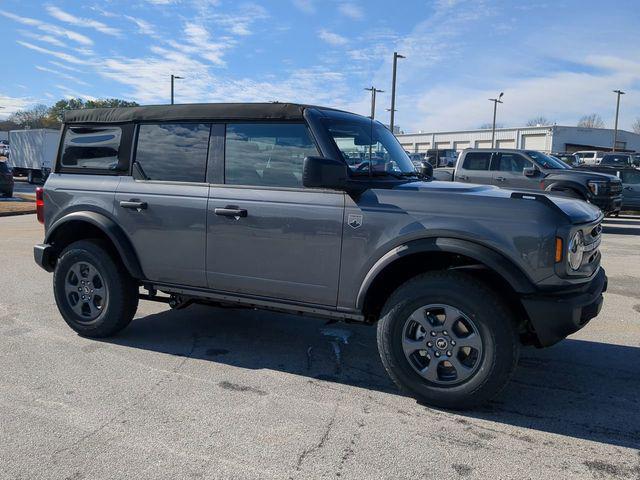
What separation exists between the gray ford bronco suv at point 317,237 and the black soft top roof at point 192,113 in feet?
0.04

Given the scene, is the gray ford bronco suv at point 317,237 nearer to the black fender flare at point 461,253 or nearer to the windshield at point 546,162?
the black fender flare at point 461,253

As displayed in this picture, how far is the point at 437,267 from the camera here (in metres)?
4.03

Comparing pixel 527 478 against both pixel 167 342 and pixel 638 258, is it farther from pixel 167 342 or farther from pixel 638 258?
pixel 638 258

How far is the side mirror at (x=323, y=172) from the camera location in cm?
374

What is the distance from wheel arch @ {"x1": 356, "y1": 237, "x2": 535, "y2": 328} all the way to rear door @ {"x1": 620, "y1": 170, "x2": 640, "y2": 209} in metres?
15.8

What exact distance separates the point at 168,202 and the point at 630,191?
16733 mm

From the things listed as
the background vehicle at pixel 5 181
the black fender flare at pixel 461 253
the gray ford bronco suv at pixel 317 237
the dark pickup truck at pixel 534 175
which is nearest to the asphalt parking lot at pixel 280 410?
the gray ford bronco suv at pixel 317 237

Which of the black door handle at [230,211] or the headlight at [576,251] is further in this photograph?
the black door handle at [230,211]

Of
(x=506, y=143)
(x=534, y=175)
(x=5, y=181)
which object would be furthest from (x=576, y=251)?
(x=506, y=143)

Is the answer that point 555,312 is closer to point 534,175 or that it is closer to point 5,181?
point 534,175

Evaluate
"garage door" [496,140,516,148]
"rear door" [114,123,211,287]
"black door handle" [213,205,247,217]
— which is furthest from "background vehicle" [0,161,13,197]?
"garage door" [496,140,516,148]

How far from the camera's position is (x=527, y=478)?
2.96 m

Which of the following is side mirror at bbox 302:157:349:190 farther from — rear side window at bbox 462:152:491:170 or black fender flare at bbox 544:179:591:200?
rear side window at bbox 462:152:491:170

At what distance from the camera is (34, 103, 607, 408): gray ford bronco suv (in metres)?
3.59
